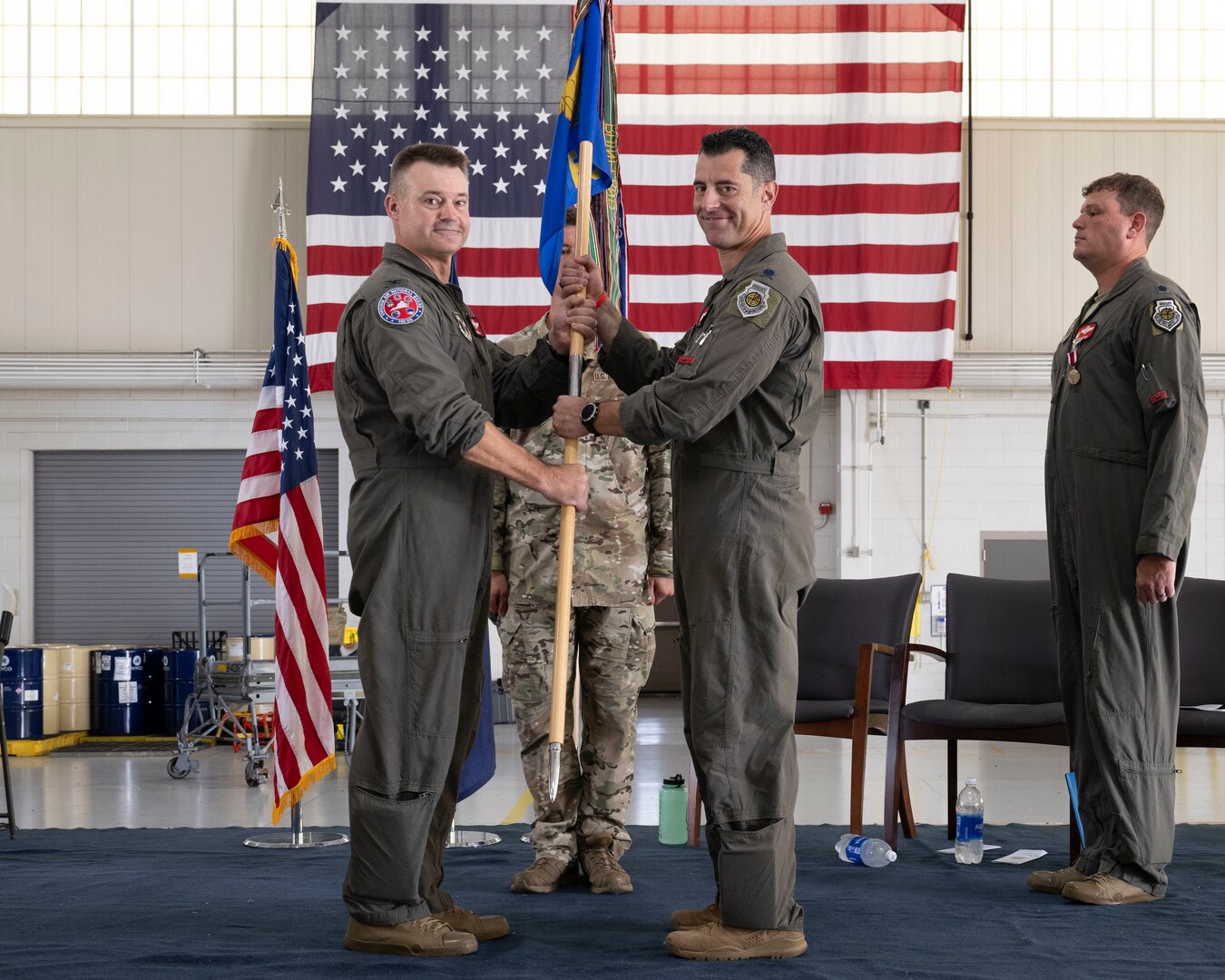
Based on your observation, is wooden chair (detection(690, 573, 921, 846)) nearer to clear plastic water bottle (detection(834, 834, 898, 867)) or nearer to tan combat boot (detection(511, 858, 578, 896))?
clear plastic water bottle (detection(834, 834, 898, 867))

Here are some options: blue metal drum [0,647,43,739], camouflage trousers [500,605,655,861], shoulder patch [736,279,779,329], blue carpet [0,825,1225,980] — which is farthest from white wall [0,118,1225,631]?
shoulder patch [736,279,779,329]

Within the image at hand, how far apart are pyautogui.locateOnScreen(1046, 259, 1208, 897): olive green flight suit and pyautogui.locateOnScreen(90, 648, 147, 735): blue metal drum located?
7606 mm

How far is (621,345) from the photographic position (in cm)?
329

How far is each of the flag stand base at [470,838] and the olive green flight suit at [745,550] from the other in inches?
74.0

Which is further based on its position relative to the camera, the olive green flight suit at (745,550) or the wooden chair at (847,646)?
the wooden chair at (847,646)

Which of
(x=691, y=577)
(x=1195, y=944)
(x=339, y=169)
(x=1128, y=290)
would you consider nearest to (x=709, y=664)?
(x=691, y=577)

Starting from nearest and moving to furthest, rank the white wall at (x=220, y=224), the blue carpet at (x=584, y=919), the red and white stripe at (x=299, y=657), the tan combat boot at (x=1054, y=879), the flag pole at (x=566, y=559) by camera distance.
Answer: the blue carpet at (x=584, y=919) < the flag pole at (x=566, y=559) < the tan combat boot at (x=1054, y=879) < the red and white stripe at (x=299, y=657) < the white wall at (x=220, y=224)

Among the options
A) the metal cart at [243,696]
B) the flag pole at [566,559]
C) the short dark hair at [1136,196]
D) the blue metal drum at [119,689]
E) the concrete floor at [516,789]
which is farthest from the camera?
the blue metal drum at [119,689]

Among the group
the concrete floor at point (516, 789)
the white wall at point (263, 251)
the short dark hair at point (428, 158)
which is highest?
the white wall at point (263, 251)

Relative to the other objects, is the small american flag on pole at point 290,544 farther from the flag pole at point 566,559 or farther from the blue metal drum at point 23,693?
the blue metal drum at point 23,693

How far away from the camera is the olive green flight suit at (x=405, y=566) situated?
2777 mm

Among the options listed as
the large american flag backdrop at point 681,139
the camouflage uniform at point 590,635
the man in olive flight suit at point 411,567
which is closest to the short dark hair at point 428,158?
the man in olive flight suit at point 411,567

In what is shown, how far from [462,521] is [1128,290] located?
2.12 meters

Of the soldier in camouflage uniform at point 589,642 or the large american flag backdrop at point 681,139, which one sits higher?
the large american flag backdrop at point 681,139
